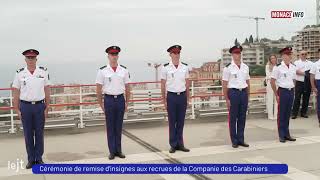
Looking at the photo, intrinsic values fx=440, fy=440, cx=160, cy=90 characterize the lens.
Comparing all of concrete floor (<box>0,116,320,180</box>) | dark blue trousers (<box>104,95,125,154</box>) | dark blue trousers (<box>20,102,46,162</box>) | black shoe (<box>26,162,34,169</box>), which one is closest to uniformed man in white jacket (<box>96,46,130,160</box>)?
dark blue trousers (<box>104,95,125,154</box>)

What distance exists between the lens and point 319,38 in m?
20.5

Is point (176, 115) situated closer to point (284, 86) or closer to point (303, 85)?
point (284, 86)

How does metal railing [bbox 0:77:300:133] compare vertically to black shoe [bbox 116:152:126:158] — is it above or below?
above

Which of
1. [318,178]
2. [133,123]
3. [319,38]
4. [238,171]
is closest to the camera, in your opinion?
[318,178]

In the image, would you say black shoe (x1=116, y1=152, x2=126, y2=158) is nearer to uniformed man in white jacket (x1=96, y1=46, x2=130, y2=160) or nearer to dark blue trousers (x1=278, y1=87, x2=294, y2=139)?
uniformed man in white jacket (x1=96, y1=46, x2=130, y2=160)

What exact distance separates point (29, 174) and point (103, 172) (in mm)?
1041

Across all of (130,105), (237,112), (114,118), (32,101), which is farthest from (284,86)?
(32,101)

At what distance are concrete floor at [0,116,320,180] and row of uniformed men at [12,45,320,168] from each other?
351 mm

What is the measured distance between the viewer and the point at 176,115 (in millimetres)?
7492

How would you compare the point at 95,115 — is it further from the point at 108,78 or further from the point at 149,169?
the point at 149,169

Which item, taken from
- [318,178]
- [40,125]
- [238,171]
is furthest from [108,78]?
[318,178]

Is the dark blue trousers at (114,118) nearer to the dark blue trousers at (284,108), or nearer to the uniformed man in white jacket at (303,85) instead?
the dark blue trousers at (284,108)

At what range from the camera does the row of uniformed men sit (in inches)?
259

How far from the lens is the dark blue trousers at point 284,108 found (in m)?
8.12
